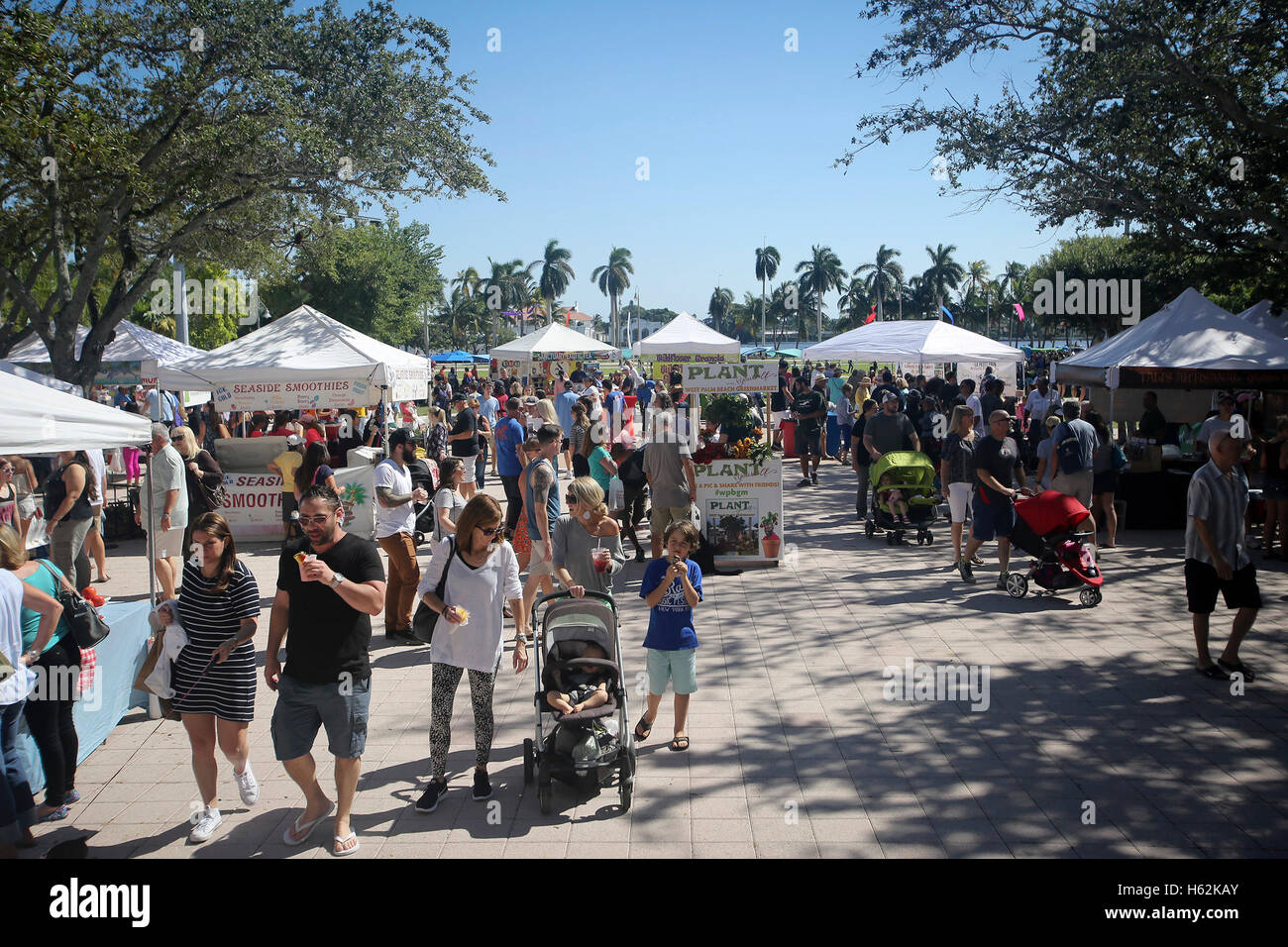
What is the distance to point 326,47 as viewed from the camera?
15977 mm

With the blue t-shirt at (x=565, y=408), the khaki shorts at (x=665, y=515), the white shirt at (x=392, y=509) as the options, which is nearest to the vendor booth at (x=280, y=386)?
the white shirt at (x=392, y=509)

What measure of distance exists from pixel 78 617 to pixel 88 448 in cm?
114

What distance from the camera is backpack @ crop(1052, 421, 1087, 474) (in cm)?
1016

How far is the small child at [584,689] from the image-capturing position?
485 centimetres

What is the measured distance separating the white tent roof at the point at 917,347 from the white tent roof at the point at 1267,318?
14.1 ft

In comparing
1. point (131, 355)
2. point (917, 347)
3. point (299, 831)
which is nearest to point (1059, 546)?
point (299, 831)

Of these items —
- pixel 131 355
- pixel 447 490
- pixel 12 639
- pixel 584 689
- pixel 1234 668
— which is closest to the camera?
pixel 12 639

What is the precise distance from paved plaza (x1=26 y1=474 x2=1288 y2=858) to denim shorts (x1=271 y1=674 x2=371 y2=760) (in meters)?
0.49

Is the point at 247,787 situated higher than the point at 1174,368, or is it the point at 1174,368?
the point at 1174,368

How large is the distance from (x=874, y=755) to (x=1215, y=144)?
49.2ft

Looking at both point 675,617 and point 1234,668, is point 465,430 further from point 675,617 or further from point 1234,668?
point 1234,668

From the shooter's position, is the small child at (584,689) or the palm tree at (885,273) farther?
the palm tree at (885,273)

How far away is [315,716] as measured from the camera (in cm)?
433

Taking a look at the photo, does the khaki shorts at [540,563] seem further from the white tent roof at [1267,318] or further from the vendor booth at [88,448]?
the white tent roof at [1267,318]
